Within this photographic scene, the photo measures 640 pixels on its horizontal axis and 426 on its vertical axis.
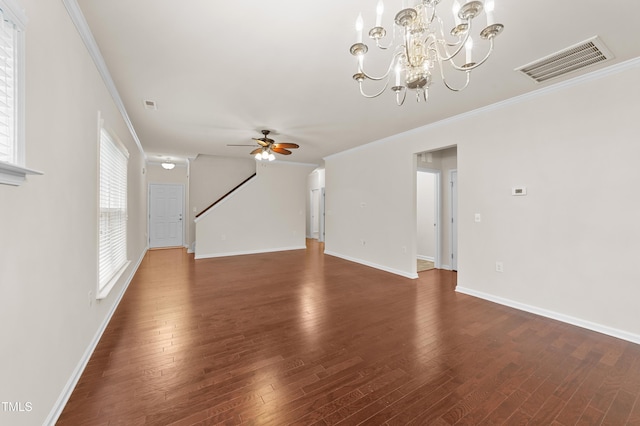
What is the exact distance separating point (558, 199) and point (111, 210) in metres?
5.30

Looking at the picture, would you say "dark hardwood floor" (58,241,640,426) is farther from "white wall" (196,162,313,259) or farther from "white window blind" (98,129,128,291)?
"white wall" (196,162,313,259)

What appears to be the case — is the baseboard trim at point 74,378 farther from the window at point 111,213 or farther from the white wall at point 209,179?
the white wall at point 209,179

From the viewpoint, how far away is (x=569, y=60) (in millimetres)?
2457

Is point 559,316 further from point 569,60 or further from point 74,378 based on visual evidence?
point 74,378

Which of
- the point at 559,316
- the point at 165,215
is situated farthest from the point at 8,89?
the point at 165,215

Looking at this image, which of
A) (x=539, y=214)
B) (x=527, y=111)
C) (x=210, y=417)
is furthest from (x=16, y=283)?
(x=527, y=111)

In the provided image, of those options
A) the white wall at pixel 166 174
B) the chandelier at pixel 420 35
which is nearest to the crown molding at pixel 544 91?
the chandelier at pixel 420 35

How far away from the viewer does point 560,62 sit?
2.48 m

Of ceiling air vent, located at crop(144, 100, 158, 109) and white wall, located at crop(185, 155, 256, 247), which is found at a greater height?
ceiling air vent, located at crop(144, 100, 158, 109)

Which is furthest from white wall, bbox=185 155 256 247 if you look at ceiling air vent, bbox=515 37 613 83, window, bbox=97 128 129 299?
ceiling air vent, bbox=515 37 613 83

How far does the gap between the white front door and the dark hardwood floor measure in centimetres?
508

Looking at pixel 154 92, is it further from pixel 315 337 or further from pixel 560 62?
pixel 560 62

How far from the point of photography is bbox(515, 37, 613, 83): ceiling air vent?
2261 mm

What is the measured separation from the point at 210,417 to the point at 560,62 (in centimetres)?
417
